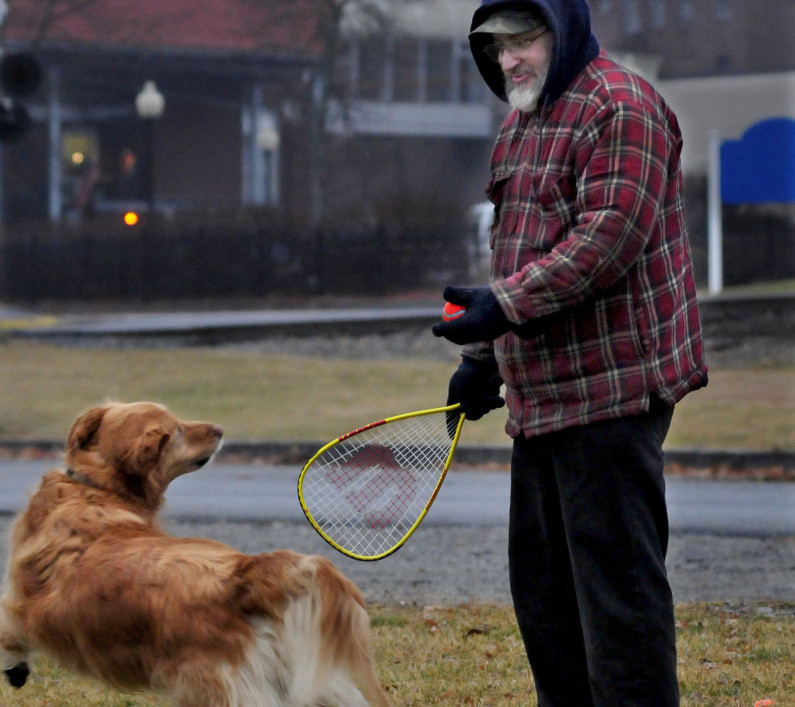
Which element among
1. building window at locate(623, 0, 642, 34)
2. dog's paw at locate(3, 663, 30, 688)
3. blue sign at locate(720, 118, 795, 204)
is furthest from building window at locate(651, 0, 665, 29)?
dog's paw at locate(3, 663, 30, 688)

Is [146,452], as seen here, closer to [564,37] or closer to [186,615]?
[186,615]

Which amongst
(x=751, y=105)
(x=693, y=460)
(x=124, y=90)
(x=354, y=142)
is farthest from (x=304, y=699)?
(x=354, y=142)

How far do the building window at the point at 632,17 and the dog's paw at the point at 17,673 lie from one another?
27097mm

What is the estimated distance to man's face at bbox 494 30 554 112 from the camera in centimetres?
307

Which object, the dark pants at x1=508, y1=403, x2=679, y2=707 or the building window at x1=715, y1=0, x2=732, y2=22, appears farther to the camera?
the building window at x1=715, y1=0, x2=732, y2=22

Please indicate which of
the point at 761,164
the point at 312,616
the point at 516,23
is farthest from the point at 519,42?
the point at 761,164

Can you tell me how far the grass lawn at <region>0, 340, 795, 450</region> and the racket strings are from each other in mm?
6916

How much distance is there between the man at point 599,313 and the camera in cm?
289

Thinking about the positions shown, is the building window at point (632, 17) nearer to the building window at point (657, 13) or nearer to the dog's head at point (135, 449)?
the building window at point (657, 13)

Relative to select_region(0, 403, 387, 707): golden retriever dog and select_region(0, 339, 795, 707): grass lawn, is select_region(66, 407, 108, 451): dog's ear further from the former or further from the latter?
select_region(0, 339, 795, 707): grass lawn

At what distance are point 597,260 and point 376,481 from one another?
1180 mm

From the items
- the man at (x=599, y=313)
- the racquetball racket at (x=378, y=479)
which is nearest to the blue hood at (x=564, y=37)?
the man at (x=599, y=313)

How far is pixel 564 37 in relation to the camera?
9.84 ft

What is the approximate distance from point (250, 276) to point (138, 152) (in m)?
9.51
